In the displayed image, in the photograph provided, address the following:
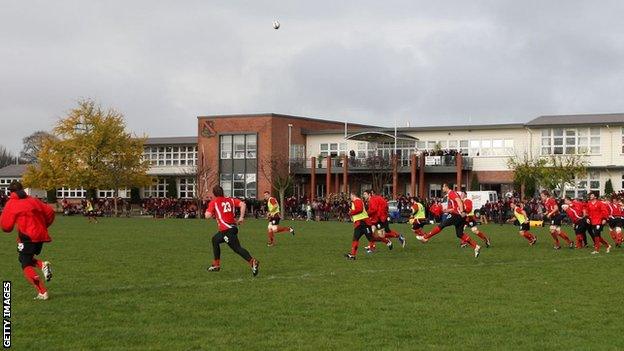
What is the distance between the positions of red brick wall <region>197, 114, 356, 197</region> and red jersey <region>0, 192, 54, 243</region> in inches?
2165

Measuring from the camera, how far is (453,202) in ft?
74.5

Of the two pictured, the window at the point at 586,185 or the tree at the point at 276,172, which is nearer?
the window at the point at 586,185

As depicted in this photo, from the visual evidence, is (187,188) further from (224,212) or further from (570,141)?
(224,212)

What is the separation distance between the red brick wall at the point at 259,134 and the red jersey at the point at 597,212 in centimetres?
4510

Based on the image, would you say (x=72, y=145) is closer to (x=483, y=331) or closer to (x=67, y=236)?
(x=67, y=236)

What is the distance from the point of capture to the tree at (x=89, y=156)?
6825cm

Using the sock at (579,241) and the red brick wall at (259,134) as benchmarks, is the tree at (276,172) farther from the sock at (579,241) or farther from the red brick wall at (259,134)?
the sock at (579,241)

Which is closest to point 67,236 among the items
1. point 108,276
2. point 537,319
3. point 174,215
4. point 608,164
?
point 108,276

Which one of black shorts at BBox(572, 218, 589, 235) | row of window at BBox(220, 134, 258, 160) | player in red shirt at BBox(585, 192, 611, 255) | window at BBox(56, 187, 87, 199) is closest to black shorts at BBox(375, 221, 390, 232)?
black shorts at BBox(572, 218, 589, 235)

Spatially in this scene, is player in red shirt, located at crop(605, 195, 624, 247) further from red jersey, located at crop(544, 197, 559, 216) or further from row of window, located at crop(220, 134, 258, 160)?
row of window, located at crop(220, 134, 258, 160)

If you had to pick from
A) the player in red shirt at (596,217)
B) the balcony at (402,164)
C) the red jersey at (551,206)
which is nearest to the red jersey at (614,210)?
the player in red shirt at (596,217)

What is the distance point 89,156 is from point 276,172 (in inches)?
579

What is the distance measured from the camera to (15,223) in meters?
13.1

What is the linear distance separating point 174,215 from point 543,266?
45494 mm
